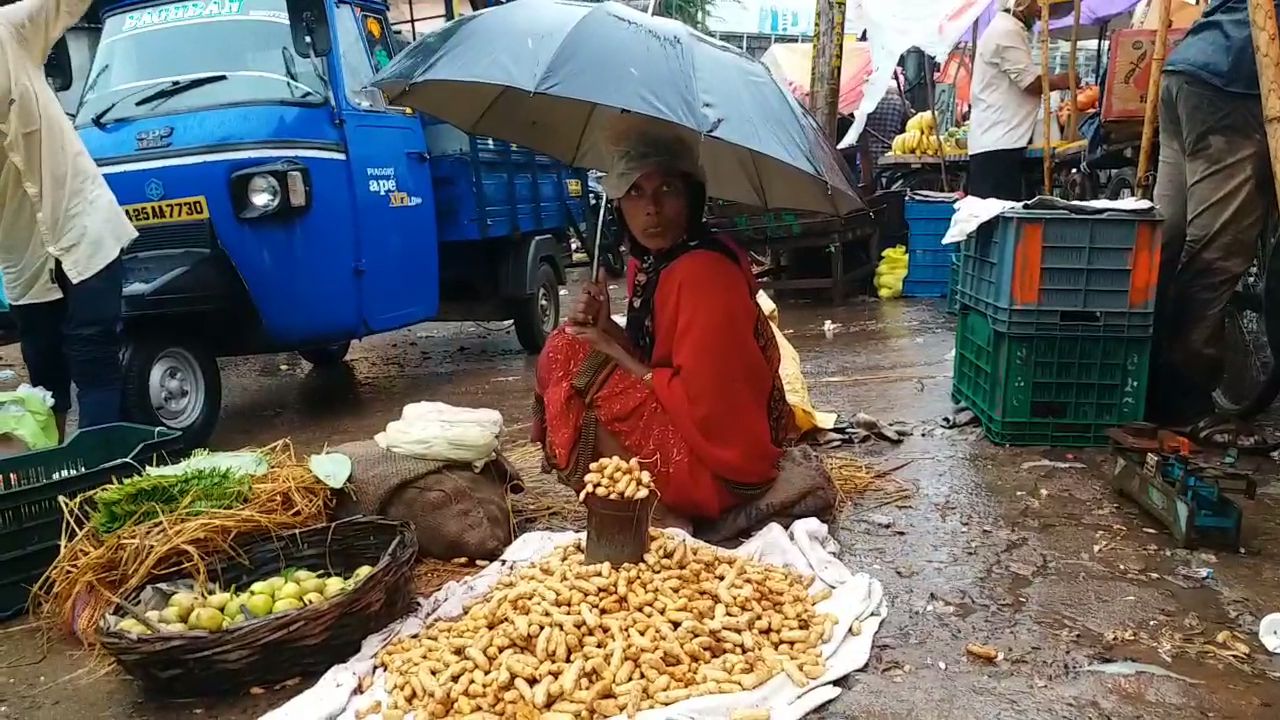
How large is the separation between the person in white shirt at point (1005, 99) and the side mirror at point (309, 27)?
18.0 ft

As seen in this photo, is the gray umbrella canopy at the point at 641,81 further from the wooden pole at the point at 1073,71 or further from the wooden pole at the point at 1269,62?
the wooden pole at the point at 1073,71

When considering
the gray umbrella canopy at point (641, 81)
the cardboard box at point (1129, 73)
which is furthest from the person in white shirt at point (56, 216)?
the cardboard box at point (1129, 73)

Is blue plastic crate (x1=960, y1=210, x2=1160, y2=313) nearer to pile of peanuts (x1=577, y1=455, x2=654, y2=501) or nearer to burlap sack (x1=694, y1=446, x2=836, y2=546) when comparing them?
burlap sack (x1=694, y1=446, x2=836, y2=546)

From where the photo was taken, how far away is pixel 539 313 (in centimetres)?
760

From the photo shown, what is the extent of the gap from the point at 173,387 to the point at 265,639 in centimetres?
281

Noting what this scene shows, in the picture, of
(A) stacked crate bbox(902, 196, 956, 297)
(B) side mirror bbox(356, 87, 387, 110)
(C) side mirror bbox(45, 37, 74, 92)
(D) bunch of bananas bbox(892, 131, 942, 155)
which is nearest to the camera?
(C) side mirror bbox(45, 37, 74, 92)

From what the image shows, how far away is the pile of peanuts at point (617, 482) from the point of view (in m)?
2.73

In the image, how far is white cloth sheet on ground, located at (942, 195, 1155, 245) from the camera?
4133mm

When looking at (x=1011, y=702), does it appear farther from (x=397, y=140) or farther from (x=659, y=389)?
(x=397, y=140)

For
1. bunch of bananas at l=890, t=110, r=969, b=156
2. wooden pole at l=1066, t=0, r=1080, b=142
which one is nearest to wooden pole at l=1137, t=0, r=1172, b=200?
wooden pole at l=1066, t=0, r=1080, b=142

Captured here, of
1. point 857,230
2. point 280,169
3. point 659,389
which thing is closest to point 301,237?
point 280,169

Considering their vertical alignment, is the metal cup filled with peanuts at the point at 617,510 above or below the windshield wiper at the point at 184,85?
below

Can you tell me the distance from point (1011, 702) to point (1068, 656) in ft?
1.07

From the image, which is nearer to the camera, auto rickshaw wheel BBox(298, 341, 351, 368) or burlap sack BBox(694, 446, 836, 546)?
burlap sack BBox(694, 446, 836, 546)
